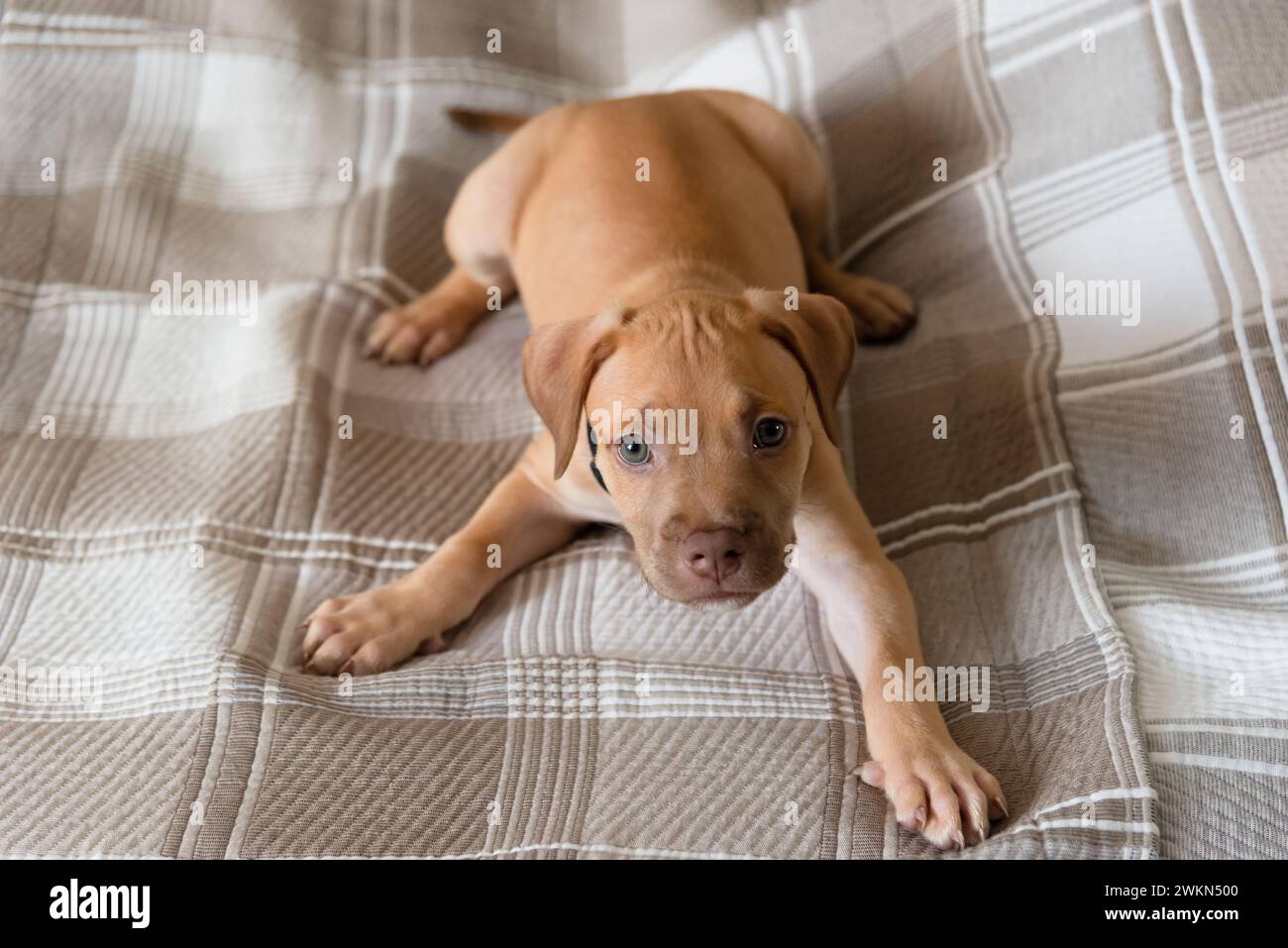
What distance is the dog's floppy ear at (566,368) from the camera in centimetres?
291

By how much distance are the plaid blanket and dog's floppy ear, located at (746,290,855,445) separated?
60cm

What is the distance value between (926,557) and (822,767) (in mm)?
811

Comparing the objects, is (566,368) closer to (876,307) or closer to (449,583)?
(449,583)

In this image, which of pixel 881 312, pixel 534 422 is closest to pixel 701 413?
A: pixel 534 422

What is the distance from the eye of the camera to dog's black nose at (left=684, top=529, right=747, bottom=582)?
8.50 feet

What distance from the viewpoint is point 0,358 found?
3924mm

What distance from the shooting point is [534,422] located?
3.83 metres

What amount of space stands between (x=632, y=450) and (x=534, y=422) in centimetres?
111

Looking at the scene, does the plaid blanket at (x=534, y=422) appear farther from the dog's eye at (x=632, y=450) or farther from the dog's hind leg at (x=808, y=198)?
the dog's eye at (x=632, y=450)

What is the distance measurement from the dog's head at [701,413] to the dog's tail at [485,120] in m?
2.04

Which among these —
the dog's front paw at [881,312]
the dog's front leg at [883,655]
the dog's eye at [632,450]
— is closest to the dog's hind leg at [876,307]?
the dog's front paw at [881,312]

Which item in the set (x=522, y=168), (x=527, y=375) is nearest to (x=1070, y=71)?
(x=522, y=168)

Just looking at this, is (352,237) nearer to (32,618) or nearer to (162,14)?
(162,14)
